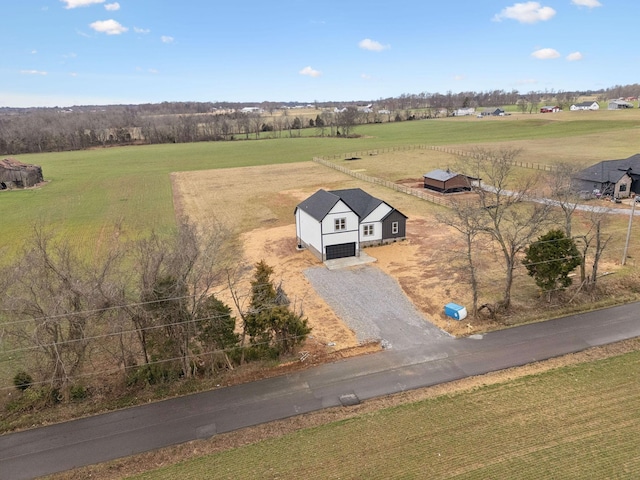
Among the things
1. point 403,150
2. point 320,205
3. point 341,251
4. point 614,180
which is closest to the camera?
point 341,251

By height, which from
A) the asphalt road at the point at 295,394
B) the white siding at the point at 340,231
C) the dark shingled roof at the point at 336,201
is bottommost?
the asphalt road at the point at 295,394

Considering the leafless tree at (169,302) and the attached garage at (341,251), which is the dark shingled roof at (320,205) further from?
the leafless tree at (169,302)

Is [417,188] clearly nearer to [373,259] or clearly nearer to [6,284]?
[373,259]

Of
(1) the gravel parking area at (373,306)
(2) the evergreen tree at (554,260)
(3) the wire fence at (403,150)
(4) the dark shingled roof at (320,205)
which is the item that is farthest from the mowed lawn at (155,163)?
(2) the evergreen tree at (554,260)

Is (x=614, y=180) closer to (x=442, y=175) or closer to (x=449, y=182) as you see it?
(x=449, y=182)

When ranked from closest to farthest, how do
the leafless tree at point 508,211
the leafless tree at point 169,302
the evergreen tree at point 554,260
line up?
1. the leafless tree at point 169,302
2. the leafless tree at point 508,211
3. the evergreen tree at point 554,260

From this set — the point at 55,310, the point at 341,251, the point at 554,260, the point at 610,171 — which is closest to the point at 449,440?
the point at 554,260

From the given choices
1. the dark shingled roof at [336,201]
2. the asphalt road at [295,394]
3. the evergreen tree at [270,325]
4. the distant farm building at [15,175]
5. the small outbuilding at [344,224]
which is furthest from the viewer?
the distant farm building at [15,175]

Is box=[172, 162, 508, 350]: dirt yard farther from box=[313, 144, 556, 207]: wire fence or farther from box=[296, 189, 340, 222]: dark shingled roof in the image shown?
box=[296, 189, 340, 222]: dark shingled roof
